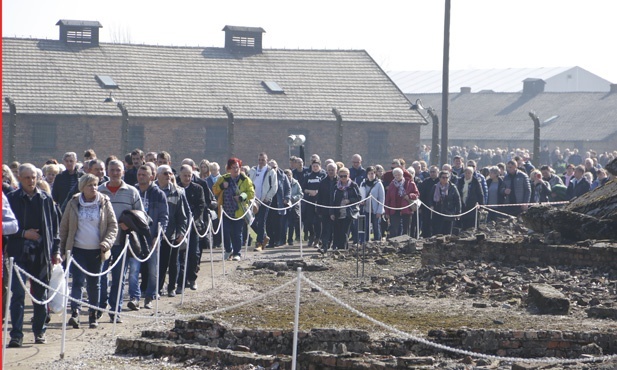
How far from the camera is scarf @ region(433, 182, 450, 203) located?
76.9 ft

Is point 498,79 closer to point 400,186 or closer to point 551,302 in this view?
point 400,186

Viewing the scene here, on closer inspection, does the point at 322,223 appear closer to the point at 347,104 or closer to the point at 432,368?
the point at 432,368

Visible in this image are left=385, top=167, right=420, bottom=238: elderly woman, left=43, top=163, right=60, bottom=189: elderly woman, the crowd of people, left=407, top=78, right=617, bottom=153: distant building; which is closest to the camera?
the crowd of people

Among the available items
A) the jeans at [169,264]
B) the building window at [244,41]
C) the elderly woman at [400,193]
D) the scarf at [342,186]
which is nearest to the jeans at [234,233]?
the scarf at [342,186]

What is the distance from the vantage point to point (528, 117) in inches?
2948

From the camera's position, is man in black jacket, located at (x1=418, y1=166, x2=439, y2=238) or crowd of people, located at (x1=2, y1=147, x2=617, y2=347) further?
man in black jacket, located at (x1=418, y1=166, x2=439, y2=238)

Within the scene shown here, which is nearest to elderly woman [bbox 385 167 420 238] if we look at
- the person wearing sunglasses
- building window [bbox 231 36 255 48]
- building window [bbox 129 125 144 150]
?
the person wearing sunglasses

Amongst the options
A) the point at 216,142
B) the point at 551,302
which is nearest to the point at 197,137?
the point at 216,142

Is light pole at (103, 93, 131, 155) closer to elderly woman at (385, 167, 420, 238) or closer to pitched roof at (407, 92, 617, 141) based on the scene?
elderly woman at (385, 167, 420, 238)

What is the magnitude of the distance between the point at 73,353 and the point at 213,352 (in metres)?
1.58

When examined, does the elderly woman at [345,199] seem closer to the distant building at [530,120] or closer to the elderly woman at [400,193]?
the elderly woman at [400,193]

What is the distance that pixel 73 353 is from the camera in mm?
11211

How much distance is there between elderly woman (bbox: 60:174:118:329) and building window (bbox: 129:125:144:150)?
112ft

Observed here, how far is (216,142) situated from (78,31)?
8339mm
